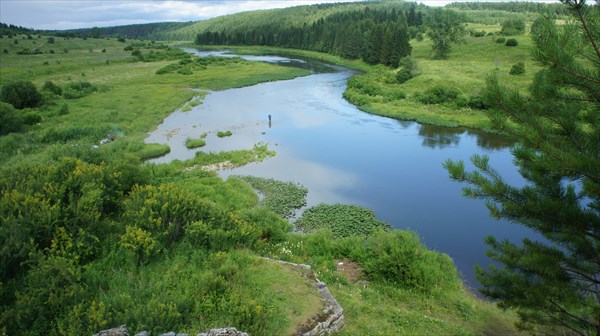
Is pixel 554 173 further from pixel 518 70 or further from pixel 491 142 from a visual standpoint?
pixel 518 70

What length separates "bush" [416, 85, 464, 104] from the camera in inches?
2104

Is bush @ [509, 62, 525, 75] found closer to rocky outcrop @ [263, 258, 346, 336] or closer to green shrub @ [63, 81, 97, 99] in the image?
rocky outcrop @ [263, 258, 346, 336]

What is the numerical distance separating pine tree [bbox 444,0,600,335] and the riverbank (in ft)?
80.1

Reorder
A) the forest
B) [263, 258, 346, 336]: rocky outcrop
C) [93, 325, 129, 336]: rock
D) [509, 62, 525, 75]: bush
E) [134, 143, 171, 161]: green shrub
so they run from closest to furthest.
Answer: the forest < [93, 325, 129, 336]: rock < [263, 258, 346, 336]: rocky outcrop < [134, 143, 171, 161]: green shrub < [509, 62, 525, 75]: bush

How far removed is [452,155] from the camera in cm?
3641

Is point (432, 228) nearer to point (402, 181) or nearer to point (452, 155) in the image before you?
point (402, 181)

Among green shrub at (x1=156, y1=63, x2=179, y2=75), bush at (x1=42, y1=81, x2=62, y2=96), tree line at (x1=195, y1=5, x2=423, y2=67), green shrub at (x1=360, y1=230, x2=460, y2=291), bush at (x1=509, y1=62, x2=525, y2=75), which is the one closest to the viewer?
green shrub at (x1=360, y1=230, x2=460, y2=291)

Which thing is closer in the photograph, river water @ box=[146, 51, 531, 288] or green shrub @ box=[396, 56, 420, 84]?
river water @ box=[146, 51, 531, 288]

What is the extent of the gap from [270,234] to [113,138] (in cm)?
2547

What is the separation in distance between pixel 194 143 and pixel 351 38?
79.6 m

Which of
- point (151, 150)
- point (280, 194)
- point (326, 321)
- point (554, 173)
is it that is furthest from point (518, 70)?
point (326, 321)

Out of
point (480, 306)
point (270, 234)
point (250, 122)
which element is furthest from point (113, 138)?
point (480, 306)

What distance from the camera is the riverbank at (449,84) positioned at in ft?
162

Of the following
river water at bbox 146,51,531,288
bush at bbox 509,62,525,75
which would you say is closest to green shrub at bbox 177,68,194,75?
river water at bbox 146,51,531,288
